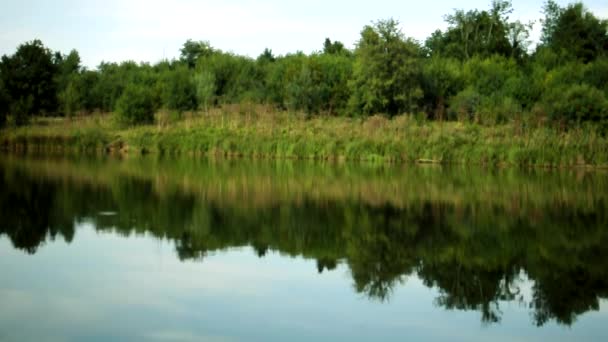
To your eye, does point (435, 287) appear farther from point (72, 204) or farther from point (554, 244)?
point (72, 204)

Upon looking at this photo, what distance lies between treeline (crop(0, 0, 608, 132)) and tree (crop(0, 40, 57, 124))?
0.08m

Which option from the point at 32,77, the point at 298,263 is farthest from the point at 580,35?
the point at 298,263

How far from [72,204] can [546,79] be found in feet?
110

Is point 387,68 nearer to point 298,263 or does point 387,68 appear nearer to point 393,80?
point 393,80

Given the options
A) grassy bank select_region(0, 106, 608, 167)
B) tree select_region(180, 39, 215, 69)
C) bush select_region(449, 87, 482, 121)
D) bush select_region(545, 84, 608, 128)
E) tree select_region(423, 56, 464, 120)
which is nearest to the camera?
grassy bank select_region(0, 106, 608, 167)

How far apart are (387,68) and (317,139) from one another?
6.67m

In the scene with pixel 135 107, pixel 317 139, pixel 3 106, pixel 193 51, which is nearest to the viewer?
pixel 317 139

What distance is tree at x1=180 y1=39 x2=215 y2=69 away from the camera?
63625mm

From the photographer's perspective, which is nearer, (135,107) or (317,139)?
(317,139)

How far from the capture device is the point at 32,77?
48.9 meters

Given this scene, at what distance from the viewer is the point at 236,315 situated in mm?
8055

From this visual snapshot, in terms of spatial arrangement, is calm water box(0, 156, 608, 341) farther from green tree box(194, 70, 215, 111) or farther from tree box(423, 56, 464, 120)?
green tree box(194, 70, 215, 111)

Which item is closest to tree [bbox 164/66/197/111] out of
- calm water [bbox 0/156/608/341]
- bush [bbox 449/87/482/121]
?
bush [bbox 449/87/482/121]

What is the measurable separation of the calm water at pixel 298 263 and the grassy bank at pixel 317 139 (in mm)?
12301
